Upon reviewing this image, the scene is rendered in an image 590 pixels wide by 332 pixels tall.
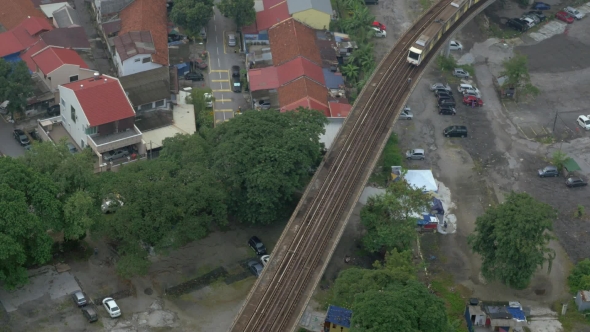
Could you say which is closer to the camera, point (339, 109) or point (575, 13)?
point (339, 109)

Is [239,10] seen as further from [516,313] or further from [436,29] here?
[516,313]

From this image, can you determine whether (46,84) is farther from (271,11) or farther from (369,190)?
(369,190)

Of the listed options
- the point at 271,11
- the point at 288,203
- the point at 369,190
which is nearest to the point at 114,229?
the point at 288,203

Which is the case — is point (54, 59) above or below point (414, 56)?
above

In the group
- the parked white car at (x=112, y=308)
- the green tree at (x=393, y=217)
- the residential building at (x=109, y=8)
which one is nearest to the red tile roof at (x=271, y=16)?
the residential building at (x=109, y=8)

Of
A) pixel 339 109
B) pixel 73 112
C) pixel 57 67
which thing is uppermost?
pixel 57 67

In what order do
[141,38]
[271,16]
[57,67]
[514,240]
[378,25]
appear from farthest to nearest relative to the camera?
[378,25], [271,16], [141,38], [57,67], [514,240]

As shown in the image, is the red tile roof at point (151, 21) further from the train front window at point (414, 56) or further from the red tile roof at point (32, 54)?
the train front window at point (414, 56)

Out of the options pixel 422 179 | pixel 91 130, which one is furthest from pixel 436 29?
pixel 91 130
